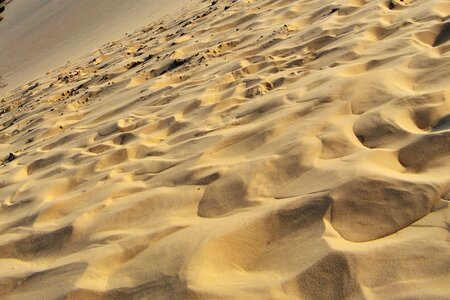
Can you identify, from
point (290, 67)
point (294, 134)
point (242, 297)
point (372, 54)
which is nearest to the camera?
point (242, 297)

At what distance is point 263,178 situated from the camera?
215cm

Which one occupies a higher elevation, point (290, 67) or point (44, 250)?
point (44, 250)

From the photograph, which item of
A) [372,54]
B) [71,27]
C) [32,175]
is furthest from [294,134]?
[71,27]

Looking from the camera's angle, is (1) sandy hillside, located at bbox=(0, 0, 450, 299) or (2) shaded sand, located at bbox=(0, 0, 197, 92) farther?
(2) shaded sand, located at bbox=(0, 0, 197, 92)

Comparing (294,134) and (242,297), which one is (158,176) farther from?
(242,297)

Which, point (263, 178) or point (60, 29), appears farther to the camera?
point (60, 29)

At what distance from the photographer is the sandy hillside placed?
1.59 metres

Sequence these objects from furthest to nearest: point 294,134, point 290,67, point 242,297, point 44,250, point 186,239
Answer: point 290,67 < point 294,134 < point 44,250 < point 186,239 < point 242,297

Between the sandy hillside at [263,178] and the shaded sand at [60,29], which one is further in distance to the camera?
the shaded sand at [60,29]

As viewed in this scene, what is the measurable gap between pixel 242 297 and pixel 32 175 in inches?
84.9

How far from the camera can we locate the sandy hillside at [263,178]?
1.59m

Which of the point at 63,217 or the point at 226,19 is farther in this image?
the point at 226,19

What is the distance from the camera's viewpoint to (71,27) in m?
11.4

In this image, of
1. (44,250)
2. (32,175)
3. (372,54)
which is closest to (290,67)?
(372,54)
